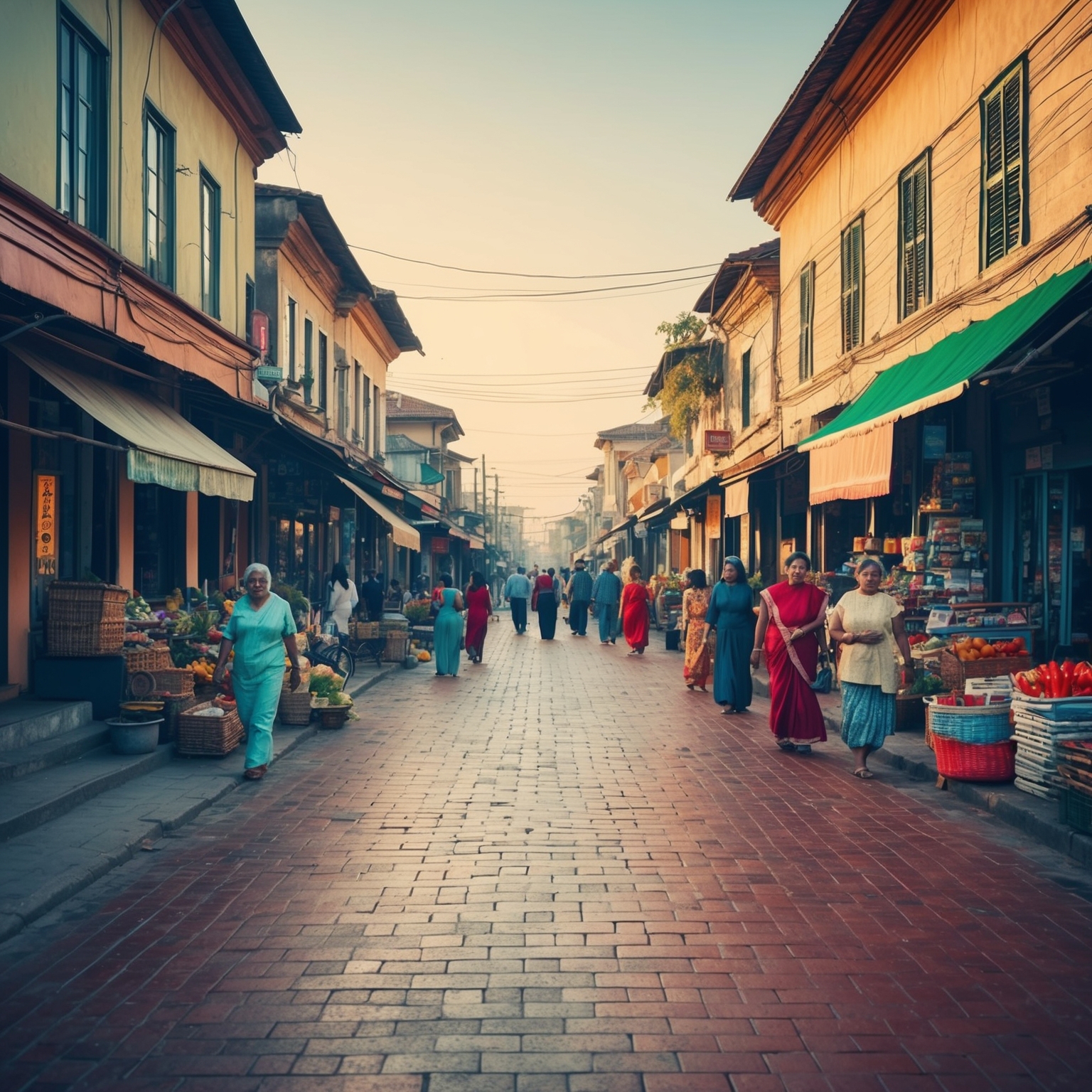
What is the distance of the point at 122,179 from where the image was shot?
11266 mm

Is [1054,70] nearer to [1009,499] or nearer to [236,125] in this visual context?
[1009,499]

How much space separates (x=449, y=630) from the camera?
17625 mm

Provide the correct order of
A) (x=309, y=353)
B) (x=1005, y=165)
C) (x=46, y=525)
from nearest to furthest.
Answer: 1. (x=46, y=525)
2. (x=1005, y=165)
3. (x=309, y=353)

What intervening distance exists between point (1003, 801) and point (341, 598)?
12.4m

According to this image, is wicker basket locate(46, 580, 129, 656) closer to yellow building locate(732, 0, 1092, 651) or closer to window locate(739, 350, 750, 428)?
yellow building locate(732, 0, 1092, 651)

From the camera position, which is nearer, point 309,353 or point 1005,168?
point 1005,168

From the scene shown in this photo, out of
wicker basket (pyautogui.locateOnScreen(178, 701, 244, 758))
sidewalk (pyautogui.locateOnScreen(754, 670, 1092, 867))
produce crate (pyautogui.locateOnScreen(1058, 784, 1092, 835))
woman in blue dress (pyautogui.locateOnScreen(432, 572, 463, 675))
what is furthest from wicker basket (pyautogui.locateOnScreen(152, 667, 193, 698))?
woman in blue dress (pyautogui.locateOnScreen(432, 572, 463, 675))

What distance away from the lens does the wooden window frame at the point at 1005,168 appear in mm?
10664

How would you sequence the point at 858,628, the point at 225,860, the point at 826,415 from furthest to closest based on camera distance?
the point at 826,415 → the point at 858,628 → the point at 225,860

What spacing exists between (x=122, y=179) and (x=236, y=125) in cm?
492

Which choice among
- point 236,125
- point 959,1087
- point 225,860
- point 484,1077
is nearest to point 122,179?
point 236,125

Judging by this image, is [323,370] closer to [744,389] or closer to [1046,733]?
[744,389]

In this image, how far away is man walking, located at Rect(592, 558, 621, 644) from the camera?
84.9 feet

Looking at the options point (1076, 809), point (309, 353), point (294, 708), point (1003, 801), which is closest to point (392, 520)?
point (309, 353)
